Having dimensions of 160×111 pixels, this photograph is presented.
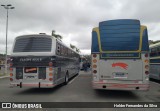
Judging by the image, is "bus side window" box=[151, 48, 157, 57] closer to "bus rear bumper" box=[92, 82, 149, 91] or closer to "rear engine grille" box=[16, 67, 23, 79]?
"bus rear bumper" box=[92, 82, 149, 91]

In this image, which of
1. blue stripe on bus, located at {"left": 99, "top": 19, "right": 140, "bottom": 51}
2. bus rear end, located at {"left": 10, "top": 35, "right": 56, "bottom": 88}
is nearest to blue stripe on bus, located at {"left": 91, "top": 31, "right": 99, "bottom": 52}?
blue stripe on bus, located at {"left": 99, "top": 19, "right": 140, "bottom": 51}

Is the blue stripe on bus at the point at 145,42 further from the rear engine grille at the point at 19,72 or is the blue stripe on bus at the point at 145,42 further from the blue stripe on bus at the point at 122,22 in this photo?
the rear engine grille at the point at 19,72

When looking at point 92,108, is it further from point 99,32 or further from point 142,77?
point 99,32

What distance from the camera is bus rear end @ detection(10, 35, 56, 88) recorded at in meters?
10.6

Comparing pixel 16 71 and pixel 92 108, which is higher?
pixel 16 71

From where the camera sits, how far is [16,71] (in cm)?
1091

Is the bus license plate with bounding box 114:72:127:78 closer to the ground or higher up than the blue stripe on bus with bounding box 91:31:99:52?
closer to the ground

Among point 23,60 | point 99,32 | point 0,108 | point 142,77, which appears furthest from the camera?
point 23,60

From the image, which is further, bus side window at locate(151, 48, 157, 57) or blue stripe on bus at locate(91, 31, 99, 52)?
bus side window at locate(151, 48, 157, 57)

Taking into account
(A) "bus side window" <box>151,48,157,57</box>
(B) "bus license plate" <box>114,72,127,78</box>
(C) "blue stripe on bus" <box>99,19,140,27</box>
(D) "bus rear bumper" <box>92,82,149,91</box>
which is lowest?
(D) "bus rear bumper" <box>92,82,149,91</box>

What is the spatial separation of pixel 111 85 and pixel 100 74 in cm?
72

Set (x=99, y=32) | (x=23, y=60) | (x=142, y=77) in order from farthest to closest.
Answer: (x=23, y=60)
(x=99, y=32)
(x=142, y=77)

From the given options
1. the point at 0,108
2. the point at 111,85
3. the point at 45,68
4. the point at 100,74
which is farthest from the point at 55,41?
the point at 0,108

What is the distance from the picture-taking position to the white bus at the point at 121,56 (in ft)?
31.0
